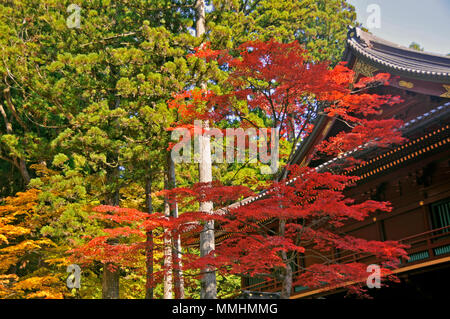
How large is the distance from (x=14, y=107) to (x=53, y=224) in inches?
258

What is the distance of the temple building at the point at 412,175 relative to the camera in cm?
967

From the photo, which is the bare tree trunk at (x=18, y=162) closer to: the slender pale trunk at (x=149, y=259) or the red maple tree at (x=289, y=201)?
the slender pale trunk at (x=149, y=259)

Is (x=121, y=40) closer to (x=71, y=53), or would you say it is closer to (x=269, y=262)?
(x=71, y=53)

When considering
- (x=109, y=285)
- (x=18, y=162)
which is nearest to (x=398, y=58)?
(x=109, y=285)

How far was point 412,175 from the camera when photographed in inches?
425

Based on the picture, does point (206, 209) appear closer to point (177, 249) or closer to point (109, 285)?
point (177, 249)

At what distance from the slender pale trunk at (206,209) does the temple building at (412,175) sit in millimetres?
2553

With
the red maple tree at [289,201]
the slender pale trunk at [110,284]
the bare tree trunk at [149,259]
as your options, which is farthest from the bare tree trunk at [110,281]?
the red maple tree at [289,201]

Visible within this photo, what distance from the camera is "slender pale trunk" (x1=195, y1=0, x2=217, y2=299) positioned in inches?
453

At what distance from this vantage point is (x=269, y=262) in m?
8.81

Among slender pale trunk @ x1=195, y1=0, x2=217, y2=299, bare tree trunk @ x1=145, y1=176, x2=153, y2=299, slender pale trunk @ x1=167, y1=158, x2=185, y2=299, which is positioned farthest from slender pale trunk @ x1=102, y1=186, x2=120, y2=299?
slender pale trunk @ x1=195, y1=0, x2=217, y2=299

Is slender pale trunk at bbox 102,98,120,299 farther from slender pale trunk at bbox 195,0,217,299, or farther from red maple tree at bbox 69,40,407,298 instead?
red maple tree at bbox 69,40,407,298

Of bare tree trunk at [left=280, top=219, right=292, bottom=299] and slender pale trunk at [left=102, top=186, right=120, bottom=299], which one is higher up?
slender pale trunk at [left=102, top=186, right=120, bottom=299]

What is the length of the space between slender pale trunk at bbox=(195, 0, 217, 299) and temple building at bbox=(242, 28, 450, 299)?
2553 millimetres
